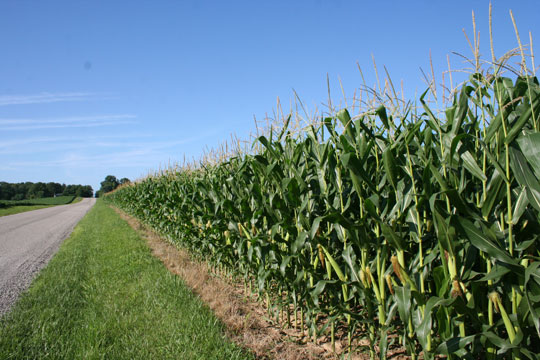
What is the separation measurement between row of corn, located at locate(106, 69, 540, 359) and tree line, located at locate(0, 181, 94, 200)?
408 feet

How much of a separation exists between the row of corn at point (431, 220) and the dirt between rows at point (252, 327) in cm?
20

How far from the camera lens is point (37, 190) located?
124 metres

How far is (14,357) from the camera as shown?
3.20 m

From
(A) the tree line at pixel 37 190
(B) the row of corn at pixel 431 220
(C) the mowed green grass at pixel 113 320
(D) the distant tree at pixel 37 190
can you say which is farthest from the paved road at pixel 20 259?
(D) the distant tree at pixel 37 190

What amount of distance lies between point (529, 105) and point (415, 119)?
984mm

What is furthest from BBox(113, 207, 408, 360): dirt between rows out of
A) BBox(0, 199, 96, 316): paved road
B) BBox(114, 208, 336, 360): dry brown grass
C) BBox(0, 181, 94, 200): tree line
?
BBox(0, 181, 94, 200): tree line

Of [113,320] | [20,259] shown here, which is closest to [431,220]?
[113,320]

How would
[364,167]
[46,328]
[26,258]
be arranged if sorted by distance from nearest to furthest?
[364,167] < [46,328] < [26,258]

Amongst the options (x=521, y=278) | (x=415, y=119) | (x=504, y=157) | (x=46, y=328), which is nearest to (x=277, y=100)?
(x=415, y=119)

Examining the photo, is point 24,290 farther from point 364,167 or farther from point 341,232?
point 364,167

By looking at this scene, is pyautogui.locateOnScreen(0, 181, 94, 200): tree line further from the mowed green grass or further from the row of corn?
the row of corn

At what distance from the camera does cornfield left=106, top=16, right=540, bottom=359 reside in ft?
6.12

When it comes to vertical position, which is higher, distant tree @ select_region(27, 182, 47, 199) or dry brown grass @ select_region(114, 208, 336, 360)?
distant tree @ select_region(27, 182, 47, 199)

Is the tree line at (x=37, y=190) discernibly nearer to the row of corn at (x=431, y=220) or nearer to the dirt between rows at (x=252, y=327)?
the dirt between rows at (x=252, y=327)
